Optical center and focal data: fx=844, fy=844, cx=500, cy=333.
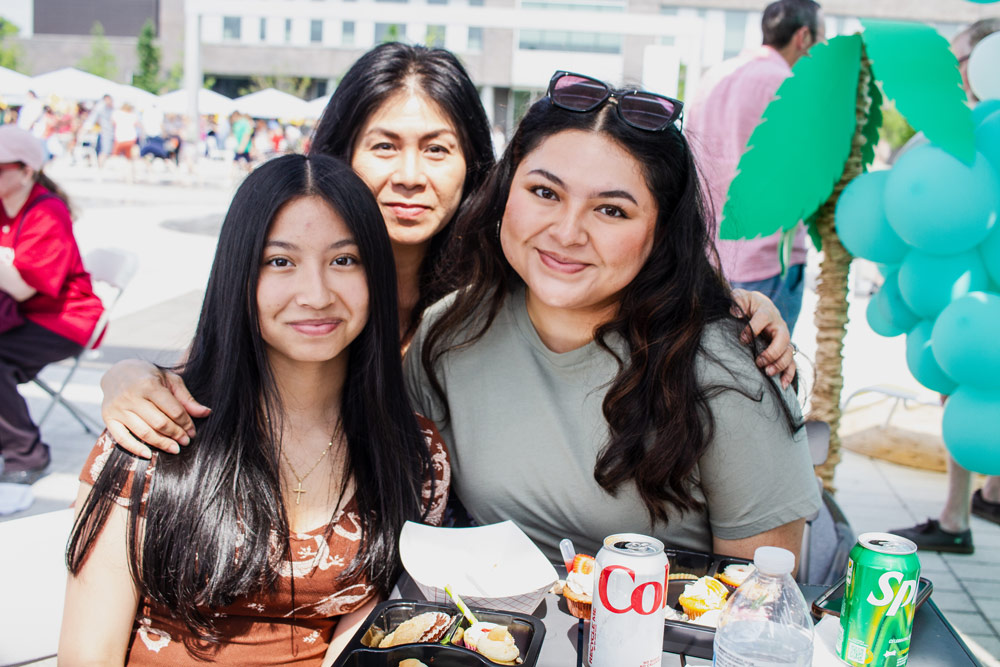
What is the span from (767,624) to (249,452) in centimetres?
112

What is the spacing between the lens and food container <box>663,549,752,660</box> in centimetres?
146

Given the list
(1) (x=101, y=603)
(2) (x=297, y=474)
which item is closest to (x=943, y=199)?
(2) (x=297, y=474)

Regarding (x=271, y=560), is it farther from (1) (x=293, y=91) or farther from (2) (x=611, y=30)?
(1) (x=293, y=91)

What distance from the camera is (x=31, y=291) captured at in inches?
168

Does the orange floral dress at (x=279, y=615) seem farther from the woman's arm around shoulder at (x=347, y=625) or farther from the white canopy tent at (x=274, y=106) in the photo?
the white canopy tent at (x=274, y=106)

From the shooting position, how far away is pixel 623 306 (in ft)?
6.79

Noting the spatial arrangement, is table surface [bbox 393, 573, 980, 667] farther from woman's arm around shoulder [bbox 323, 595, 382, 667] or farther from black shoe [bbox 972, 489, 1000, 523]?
black shoe [bbox 972, 489, 1000, 523]

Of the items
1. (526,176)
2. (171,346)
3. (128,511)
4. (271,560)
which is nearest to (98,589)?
(128,511)

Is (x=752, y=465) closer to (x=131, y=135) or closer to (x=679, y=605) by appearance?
(x=679, y=605)

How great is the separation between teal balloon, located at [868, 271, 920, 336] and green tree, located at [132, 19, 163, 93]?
43728 millimetres

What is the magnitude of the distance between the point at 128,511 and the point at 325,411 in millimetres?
496

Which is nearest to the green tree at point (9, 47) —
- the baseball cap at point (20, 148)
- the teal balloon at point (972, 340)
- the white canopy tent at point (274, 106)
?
the white canopy tent at point (274, 106)

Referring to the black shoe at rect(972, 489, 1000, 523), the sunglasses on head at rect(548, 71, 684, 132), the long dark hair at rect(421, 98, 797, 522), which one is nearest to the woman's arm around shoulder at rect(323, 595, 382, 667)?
the long dark hair at rect(421, 98, 797, 522)

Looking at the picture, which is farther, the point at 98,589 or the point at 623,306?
the point at 623,306
